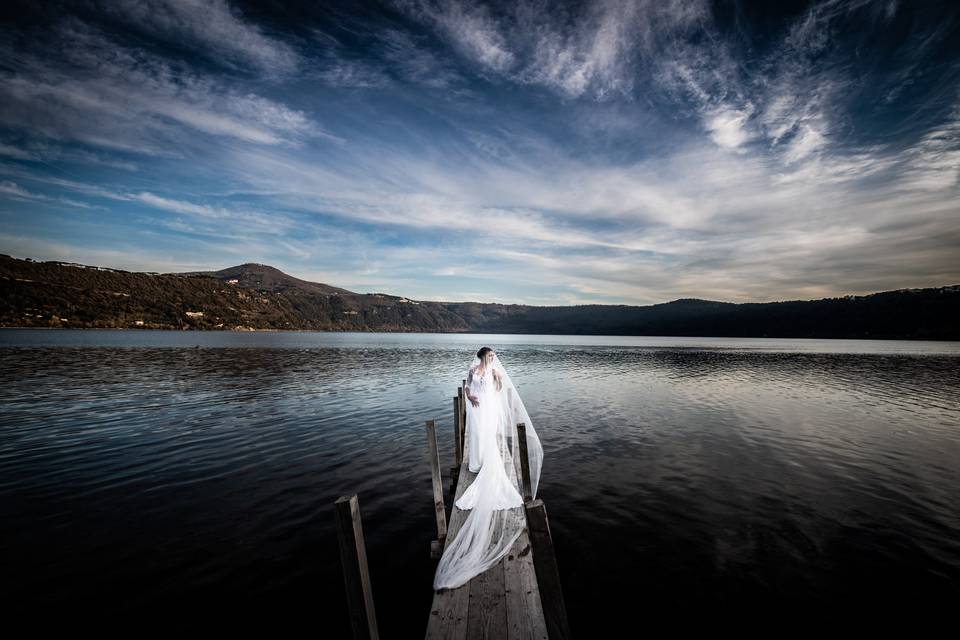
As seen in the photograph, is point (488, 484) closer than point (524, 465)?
Yes

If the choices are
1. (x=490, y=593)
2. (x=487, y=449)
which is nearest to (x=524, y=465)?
(x=487, y=449)

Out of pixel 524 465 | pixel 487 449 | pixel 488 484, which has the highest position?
pixel 487 449

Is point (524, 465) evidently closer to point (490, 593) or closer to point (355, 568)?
point (490, 593)

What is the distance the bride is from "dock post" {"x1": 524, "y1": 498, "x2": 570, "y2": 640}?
2.32 metres

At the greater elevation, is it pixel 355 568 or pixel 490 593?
pixel 355 568

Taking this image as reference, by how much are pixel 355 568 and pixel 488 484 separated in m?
5.54

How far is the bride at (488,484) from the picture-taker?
6.20 m

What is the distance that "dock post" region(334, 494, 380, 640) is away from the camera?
3.50m

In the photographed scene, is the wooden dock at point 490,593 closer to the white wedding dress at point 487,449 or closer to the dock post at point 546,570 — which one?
the dock post at point 546,570

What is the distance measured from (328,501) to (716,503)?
422 inches

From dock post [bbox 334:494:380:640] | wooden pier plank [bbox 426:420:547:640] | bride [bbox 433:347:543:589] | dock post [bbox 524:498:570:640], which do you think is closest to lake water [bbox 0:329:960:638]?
bride [bbox 433:347:543:589]

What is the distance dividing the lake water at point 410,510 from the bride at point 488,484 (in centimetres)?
117

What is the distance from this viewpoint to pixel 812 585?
7.15 meters

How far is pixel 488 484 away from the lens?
28.8 ft
